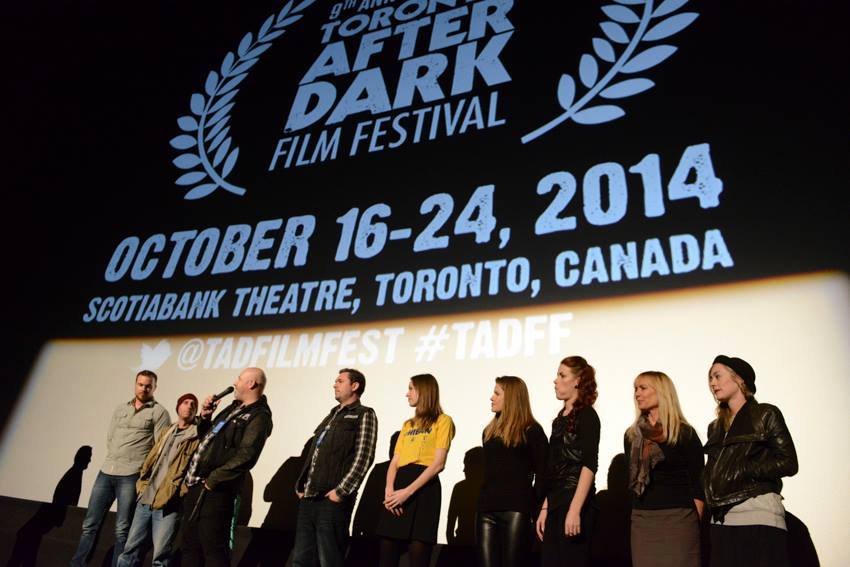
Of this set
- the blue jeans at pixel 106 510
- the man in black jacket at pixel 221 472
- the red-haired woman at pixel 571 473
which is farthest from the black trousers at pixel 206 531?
the red-haired woman at pixel 571 473

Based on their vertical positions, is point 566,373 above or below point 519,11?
below

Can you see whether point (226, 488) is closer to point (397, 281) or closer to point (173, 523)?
point (173, 523)

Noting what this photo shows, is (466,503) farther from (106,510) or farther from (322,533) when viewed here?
(106,510)

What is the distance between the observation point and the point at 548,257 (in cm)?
375

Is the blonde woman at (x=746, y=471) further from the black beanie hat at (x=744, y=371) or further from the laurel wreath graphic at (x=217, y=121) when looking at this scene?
the laurel wreath graphic at (x=217, y=121)

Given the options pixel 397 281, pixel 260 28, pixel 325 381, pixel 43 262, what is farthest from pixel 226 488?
pixel 260 28

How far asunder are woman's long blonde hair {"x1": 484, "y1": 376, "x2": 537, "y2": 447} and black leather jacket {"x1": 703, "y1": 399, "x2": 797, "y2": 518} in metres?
0.72

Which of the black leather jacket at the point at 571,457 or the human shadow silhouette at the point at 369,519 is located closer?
the black leather jacket at the point at 571,457

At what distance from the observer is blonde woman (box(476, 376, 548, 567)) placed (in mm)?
2566

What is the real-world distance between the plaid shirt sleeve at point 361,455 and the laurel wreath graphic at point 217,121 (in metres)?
2.70

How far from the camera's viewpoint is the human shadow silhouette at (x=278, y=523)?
3658 mm

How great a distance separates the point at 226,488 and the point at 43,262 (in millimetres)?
3976

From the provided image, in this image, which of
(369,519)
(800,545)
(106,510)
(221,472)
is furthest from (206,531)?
(800,545)

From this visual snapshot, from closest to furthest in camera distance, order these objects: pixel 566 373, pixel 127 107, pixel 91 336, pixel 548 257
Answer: pixel 566 373
pixel 548 257
pixel 91 336
pixel 127 107
